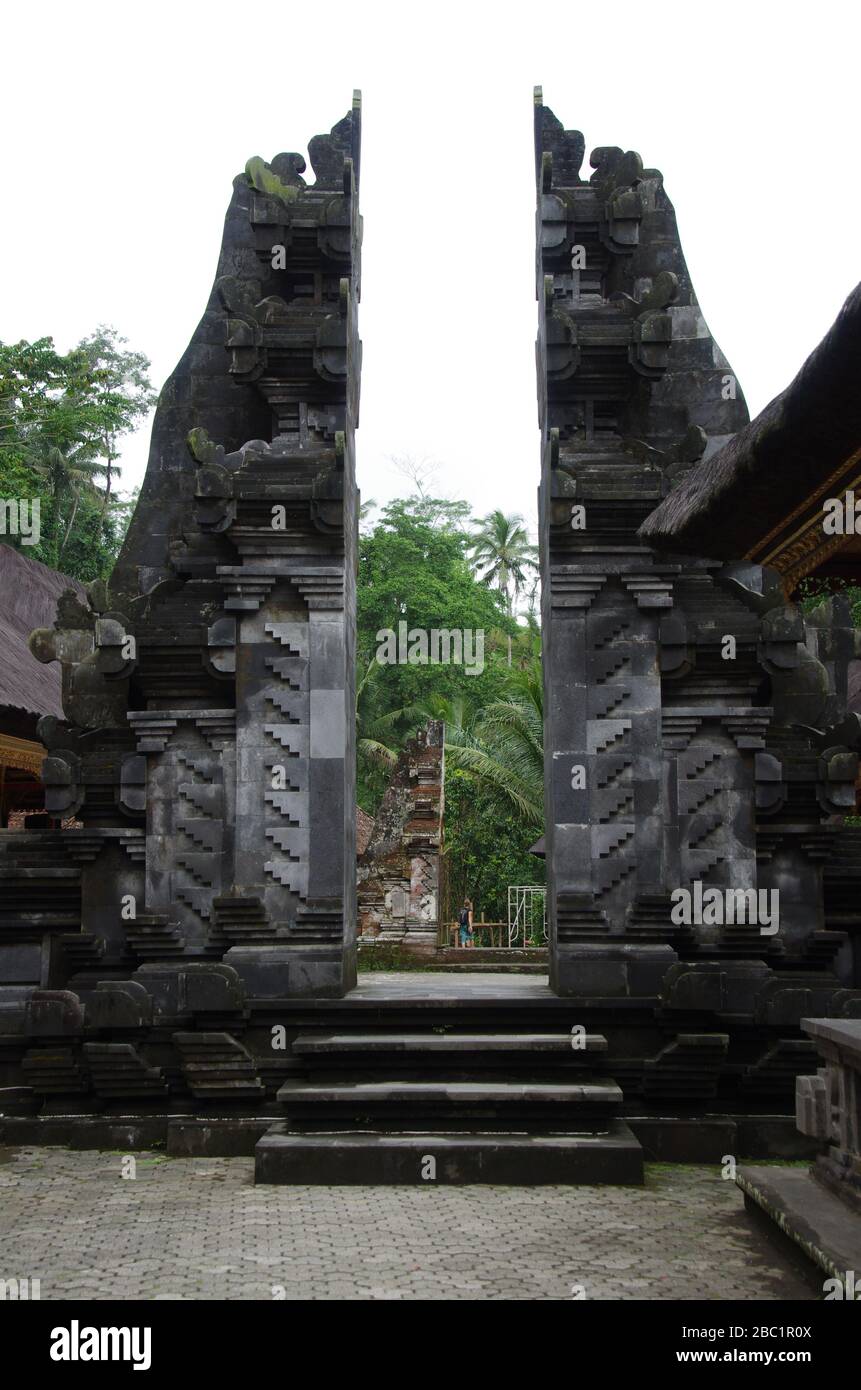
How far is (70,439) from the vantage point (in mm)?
29016

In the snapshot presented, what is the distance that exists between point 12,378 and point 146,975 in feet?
56.0

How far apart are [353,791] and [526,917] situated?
1127 centimetres

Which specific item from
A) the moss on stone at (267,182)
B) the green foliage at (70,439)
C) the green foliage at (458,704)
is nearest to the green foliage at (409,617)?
the green foliage at (458,704)

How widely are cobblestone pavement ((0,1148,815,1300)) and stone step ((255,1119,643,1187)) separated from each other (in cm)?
11

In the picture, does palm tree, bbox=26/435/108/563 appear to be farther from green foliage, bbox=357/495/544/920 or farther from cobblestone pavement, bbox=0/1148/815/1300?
cobblestone pavement, bbox=0/1148/815/1300

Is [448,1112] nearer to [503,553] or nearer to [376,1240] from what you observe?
[376,1240]

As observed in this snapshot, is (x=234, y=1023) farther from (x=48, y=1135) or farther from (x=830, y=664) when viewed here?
(x=830, y=664)

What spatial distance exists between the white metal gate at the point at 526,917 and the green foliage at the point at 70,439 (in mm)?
9591

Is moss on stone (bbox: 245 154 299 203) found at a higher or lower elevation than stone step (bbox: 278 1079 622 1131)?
higher

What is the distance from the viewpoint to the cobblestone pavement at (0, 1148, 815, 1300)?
5.96 m

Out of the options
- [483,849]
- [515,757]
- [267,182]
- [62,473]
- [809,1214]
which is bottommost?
[809,1214]

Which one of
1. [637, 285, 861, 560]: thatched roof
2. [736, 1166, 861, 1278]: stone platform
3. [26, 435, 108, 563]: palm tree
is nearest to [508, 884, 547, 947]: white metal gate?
[736, 1166, 861, 1278]: stone platform

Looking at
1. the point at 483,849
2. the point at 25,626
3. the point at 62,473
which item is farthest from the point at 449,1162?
the point at 62,473

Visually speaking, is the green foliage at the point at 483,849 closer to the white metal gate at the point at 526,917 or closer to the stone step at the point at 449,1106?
the white metal gate at the point at 526,917
